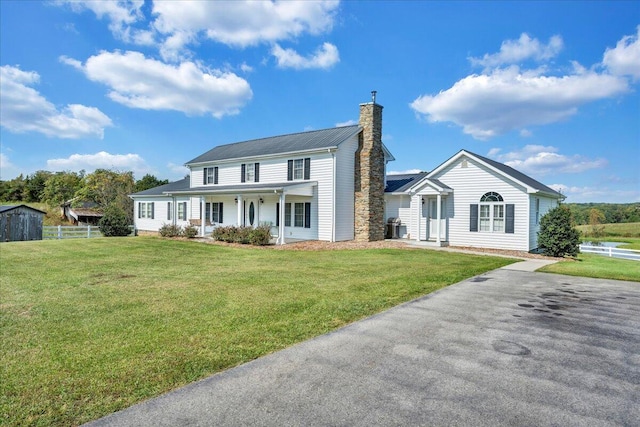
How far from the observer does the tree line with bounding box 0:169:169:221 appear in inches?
1731

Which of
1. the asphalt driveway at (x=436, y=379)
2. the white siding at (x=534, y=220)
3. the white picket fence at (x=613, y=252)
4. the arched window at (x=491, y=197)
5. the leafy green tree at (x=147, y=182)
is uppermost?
the leafy green tree at (x=147, y=182)

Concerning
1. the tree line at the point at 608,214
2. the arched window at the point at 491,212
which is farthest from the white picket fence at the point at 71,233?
the tree line at the point at 608,214

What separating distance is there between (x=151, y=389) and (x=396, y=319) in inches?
153

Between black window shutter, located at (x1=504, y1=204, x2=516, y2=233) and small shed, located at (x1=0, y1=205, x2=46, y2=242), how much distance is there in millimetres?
29108

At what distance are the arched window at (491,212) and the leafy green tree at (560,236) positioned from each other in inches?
79.9

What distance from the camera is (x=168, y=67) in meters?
19.2

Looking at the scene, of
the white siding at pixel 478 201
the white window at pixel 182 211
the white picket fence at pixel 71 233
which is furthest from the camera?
the white window at pixel 182 211

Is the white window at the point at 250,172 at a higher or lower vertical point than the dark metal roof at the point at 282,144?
lower

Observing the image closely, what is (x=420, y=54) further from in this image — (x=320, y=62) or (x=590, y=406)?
(x=590, y=406)

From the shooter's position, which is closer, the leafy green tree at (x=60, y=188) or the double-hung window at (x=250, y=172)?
the double-hung window at (x=250, y=172)

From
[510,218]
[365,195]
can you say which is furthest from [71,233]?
[510,218]

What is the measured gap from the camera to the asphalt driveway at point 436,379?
10.4 ft

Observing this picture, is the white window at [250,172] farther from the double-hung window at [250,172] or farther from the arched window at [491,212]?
the arched window at [491,212]

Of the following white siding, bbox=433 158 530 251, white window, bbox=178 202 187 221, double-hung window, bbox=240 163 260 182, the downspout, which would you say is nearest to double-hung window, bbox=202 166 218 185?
white window, bbox=178 202 187 221
